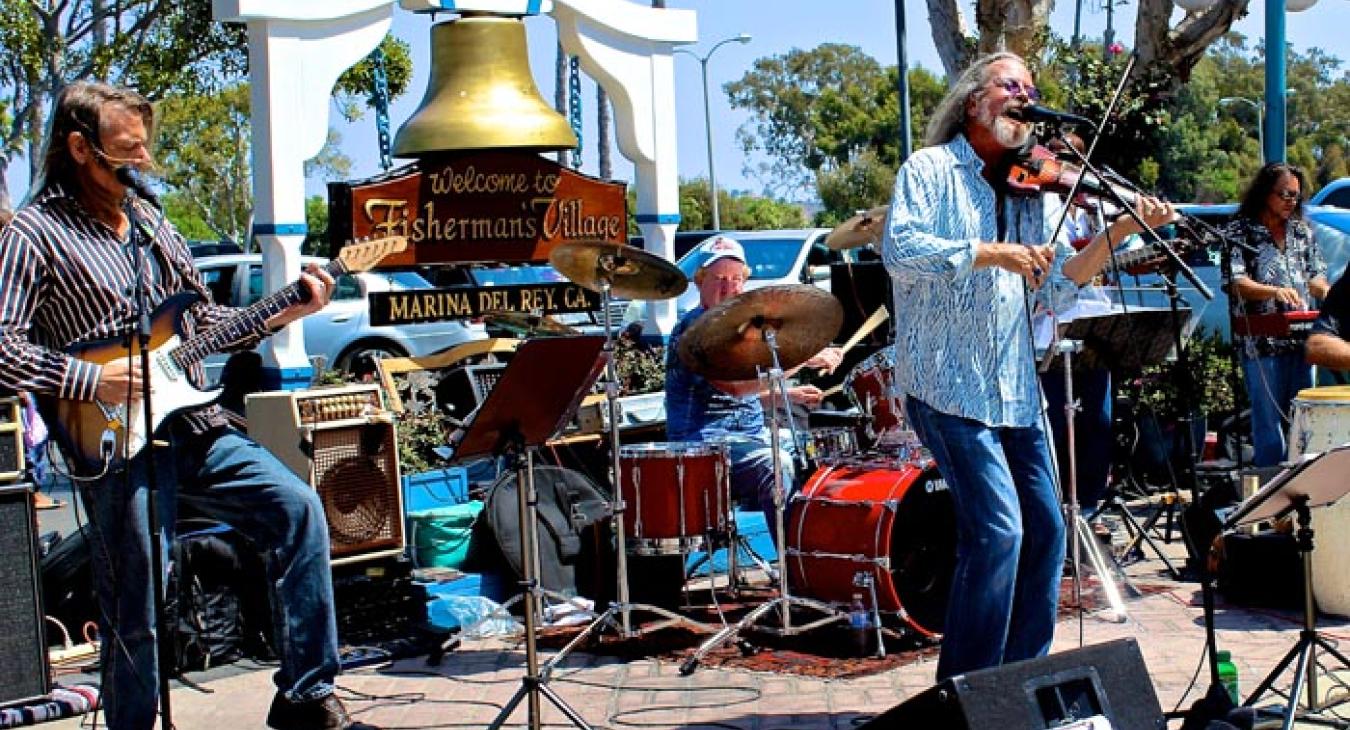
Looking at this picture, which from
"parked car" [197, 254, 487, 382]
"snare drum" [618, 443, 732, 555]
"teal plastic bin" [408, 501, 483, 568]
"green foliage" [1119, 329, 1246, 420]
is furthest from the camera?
"parked car" [197, 254, 487, 382]

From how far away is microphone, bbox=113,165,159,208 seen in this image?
14.9 ft

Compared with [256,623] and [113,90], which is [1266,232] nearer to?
[256,623]

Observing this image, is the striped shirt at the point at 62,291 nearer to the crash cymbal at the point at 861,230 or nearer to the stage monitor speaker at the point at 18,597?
the stage monitor speaker at the point at 18,597

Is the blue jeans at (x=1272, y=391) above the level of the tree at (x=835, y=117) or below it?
below

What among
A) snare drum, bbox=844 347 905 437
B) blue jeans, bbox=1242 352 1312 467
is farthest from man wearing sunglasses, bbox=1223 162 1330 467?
snare drum, bbox=844 347 905 437

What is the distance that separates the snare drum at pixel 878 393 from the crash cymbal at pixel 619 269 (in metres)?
0.94

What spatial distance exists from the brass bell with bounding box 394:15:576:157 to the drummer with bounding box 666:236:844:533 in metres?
A: 1.10

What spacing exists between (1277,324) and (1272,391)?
342 millimetres

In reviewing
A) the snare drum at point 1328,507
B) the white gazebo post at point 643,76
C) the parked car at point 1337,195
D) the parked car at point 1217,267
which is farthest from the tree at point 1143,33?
the snare drum at point 1328,507

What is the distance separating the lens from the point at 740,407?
7.43m

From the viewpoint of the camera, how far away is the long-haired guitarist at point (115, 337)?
4.72 meters

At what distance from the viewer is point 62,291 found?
4.80 m

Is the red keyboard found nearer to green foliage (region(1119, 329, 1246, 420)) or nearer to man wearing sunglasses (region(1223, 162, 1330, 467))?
man wearing sunglasses (region(1223, 162, 1330, 467))

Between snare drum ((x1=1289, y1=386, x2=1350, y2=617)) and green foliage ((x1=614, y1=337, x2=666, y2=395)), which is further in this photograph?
green foliage ((x1=614, y1=337, x2=666, y2=395))
